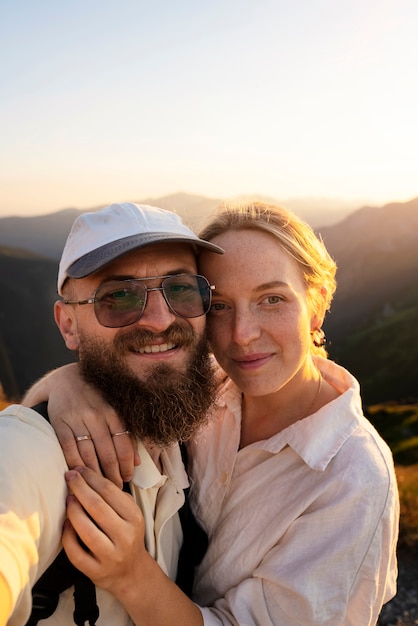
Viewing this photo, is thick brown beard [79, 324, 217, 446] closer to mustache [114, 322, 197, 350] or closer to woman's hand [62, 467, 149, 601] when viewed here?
mustache [114, 322, 197, 350]

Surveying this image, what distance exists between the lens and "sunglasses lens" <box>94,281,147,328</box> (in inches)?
117

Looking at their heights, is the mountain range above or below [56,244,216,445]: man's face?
below

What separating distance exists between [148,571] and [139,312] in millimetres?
1385

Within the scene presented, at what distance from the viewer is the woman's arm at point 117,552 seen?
2336 millimetres

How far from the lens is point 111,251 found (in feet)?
9.45

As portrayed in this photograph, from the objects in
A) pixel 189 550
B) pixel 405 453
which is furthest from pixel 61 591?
pixel 405 453

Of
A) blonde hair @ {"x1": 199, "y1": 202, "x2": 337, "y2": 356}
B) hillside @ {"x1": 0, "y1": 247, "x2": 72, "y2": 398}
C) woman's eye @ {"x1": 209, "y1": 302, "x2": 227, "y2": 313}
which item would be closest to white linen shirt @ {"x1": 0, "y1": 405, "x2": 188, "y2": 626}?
woman's eye @ {"x1": 209, "y1": 302, "x2": 227, "y2": 313}

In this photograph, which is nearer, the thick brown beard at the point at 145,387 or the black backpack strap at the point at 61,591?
the black backpack strap at the point at 61,591

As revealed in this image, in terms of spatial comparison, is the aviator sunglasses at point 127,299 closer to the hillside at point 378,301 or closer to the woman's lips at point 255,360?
the woman's lips at point 255,360

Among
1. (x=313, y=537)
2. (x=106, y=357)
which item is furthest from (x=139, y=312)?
(x=313, y=537)

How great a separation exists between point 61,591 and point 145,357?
1.25m

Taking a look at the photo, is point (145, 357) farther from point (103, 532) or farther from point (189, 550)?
point (189, 550)

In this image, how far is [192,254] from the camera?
11.3 ft

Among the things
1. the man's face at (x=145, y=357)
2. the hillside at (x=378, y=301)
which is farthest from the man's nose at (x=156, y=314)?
the hillside at (x=378, y=301)
